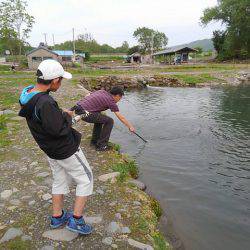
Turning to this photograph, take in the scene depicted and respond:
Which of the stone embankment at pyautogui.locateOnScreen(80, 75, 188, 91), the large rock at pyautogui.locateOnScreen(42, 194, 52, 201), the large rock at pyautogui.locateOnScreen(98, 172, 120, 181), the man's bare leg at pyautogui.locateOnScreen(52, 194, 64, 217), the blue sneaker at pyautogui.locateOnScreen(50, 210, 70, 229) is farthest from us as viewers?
the stone embankment at pyautogui.locateOnScreen(80, 75, 188, 91)

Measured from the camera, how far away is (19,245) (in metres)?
4.70

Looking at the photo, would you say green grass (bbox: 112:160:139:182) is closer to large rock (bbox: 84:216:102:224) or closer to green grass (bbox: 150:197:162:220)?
green grass (bbox: 150:197:162:220)

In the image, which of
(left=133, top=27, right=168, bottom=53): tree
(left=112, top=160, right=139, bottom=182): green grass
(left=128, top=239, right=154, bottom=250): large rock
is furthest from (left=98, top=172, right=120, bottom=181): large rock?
(left=133, top=27, right=168, bottom=53): tree

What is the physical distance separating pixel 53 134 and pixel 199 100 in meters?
21.3

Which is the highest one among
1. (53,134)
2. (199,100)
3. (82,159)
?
(53,134)

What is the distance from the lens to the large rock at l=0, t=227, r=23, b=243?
4898mm

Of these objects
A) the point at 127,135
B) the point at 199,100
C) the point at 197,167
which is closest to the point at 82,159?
the point at 197,167

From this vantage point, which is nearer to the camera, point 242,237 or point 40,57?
point 242,237

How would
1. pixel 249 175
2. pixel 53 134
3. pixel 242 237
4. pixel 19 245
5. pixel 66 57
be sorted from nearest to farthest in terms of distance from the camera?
1. pixel 53 134
2. pixel 19 245
3. pixel 242 237
4. pixel 249 175
5. pixel 66 57

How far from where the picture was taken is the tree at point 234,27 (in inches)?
2793

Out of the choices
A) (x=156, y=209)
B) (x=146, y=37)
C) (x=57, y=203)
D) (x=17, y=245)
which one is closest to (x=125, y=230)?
(x=57, y=203)

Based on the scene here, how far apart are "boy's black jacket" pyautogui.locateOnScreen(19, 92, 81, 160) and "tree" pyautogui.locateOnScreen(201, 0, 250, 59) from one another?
239 ft

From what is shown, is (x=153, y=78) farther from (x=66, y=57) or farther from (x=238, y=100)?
(x=66, y=57)

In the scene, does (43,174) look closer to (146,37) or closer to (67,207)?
(67,207)
